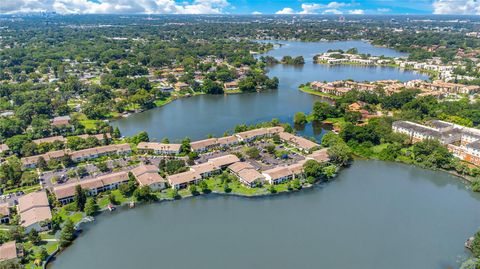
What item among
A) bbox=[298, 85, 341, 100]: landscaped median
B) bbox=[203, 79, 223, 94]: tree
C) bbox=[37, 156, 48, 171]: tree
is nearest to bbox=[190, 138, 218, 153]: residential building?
bbox=[37, 156, 48, 171]: tree

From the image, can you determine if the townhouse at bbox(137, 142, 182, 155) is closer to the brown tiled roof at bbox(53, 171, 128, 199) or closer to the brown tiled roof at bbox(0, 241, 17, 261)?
the brown tiled roof at bbox(53, 171, 128, 199)

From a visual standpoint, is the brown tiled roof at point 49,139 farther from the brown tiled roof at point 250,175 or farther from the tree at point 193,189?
the brown tiled roof at point 250,175

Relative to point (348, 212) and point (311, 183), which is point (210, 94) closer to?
point (311, 183)

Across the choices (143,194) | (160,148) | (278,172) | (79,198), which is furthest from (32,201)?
(278,172)

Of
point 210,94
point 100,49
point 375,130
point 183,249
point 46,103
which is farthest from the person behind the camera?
point 100,49

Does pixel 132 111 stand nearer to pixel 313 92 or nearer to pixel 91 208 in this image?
pixel 91 208

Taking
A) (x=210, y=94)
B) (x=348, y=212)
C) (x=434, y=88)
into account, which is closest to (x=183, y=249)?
(x=348, y=212)
